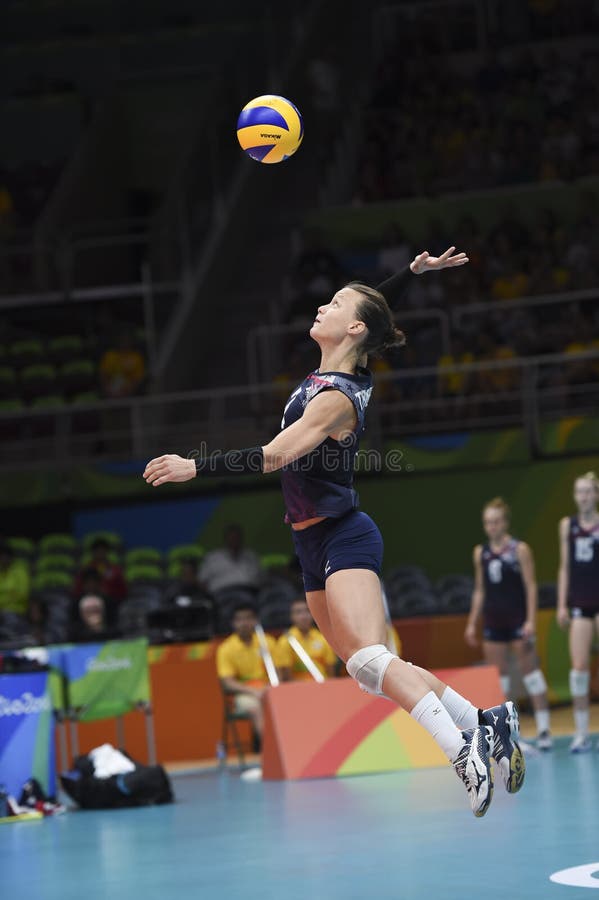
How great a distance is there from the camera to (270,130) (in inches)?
302

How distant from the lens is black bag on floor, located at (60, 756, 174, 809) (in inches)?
424

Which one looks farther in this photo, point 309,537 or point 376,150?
point 376,150

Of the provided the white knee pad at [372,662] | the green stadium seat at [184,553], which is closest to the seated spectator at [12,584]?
the green stadium seat at [184,553]

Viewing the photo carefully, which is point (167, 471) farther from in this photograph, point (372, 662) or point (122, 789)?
point (122, 789)

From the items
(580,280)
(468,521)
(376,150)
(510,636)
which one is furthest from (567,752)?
(376,150)

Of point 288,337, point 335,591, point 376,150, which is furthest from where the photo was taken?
point 376,150

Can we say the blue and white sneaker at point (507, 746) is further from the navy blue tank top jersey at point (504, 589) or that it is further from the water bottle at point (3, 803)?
the navy blue tank top jersey at point (504, 589)

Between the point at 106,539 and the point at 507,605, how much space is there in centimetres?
662

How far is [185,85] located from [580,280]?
9.75 meters

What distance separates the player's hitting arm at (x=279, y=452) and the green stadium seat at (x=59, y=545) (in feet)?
39.3

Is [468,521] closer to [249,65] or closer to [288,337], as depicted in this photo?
[288,337]

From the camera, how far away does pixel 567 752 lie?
11.8 metres

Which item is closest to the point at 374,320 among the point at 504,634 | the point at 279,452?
the point at 279,452

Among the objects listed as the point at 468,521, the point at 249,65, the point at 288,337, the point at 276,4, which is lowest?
the point at 468,521
